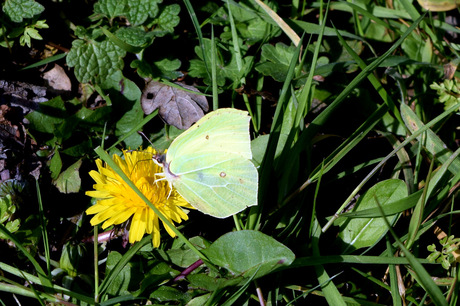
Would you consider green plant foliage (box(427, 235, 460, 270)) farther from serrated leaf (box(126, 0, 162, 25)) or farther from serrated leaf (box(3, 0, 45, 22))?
serrated leaf (box(3, 0, 45, 22))

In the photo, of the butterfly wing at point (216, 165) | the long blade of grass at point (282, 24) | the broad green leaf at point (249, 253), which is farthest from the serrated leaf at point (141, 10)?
the broad green leaf at point (249, 253)

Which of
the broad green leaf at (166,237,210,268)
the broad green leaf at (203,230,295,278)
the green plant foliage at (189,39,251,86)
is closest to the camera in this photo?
the broad green leaf at (203,230,295,278)

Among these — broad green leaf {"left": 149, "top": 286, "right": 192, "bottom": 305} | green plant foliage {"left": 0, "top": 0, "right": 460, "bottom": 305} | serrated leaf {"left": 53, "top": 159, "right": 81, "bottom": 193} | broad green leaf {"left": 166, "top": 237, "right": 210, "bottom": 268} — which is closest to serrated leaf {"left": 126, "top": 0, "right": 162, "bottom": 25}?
green plant foliage {"left": 0, "top": 0, "right": 460, "bottom": 305}

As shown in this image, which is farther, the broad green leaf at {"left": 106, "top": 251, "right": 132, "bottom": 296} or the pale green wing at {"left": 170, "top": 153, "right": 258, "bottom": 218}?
the broad green leaf at {"left": 106, "top": 251, "right": 132, "bottom": 296}

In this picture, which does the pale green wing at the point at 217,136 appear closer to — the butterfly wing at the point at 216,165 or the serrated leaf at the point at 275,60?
the butterfly wing at the point at 216,165

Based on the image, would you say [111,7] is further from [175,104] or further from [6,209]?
[6,209]

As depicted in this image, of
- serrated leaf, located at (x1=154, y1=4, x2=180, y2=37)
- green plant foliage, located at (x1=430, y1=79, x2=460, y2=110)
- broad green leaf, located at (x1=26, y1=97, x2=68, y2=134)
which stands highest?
serrated leaf, located at (x1=154, y1=4, x2=180, y2=37)
